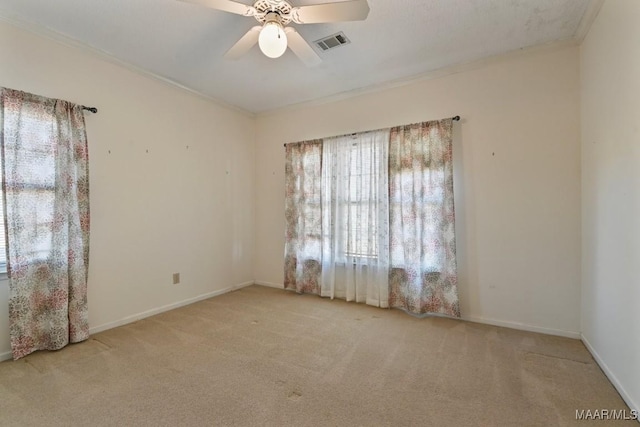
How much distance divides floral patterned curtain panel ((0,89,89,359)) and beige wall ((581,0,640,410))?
4.11m

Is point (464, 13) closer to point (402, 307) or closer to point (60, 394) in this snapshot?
point (402, 307)

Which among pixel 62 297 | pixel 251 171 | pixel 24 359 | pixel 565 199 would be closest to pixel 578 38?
pixel 565 199

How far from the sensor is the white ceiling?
2.19m

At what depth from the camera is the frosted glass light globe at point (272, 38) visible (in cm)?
188

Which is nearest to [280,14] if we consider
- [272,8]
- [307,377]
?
[272,8]

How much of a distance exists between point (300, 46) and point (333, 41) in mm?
545

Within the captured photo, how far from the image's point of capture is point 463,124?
307 cm

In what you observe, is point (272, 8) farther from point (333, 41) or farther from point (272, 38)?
point (333, 41)

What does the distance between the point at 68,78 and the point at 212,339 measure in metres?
2.75

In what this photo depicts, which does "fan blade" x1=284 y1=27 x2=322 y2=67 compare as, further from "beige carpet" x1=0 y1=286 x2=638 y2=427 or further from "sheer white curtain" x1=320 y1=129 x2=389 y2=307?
"beige carpet" x1=0 y1=286 x2=638 y2=427

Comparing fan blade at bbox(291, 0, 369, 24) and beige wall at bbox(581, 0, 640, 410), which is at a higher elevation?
fan blade at bbox(291, 0, 369, 24)

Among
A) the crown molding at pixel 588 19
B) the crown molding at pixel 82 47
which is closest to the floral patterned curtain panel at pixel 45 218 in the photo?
the crown molding at pixel 82 47

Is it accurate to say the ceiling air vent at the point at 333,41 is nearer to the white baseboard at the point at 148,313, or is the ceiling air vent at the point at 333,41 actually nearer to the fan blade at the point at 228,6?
the fan blade at the point at 228,6

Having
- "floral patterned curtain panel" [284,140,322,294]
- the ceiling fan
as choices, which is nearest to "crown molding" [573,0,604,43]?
the ceiling fan
